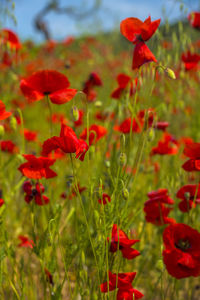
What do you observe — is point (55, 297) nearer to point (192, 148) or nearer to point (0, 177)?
point (192, 148)

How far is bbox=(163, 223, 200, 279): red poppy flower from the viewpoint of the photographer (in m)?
0.91

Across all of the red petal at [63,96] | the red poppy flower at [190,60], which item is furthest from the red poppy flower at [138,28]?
the red poppy flower at [190,60]

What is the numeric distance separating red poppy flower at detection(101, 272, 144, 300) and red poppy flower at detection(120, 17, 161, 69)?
61 centimetres

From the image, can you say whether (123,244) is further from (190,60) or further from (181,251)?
(190,60)

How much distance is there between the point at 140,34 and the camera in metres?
1.00

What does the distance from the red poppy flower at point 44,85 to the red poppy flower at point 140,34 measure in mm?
250

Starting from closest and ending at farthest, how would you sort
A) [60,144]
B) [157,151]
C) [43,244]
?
1. [60,144]
2. [43,244]
3. [157,151]

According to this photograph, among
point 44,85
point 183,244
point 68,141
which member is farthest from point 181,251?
point 44,85

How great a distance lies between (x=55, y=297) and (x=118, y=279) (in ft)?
0.80

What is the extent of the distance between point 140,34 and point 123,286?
0.74 meters

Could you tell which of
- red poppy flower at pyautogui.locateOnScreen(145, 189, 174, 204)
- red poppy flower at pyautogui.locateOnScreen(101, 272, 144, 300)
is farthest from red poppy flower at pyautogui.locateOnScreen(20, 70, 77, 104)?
red poppy flower at pyautogui.locateOnScreen(101, 272, 144, 300)

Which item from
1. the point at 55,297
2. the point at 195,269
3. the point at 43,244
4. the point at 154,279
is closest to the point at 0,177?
the point at 43,244

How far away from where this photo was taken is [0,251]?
1.00 m

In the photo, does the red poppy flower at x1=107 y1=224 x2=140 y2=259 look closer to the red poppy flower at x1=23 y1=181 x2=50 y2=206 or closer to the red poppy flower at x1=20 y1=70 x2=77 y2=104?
the red poppy flower at x1=23 y1=181 x2=50 y2=206
